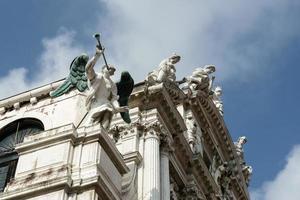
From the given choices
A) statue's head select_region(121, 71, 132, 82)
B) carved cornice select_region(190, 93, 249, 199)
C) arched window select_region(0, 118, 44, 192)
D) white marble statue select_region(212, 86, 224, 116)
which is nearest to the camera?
arched window select_region(0, 118, 44, 192)

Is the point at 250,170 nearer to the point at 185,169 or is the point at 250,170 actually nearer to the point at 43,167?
the point at 185,169

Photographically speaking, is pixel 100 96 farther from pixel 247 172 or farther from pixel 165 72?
pixel 247 172

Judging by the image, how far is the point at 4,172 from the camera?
18656mm

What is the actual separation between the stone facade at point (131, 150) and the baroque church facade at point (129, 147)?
26 mm

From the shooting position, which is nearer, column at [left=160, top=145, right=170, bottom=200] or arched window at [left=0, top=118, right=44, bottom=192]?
arched window at [left=0, top=118, right=44, bottom=192]

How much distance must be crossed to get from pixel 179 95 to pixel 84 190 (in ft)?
37.4

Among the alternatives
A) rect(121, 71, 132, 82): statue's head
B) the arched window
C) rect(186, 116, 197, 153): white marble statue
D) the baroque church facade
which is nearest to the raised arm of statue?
the baroque church facade

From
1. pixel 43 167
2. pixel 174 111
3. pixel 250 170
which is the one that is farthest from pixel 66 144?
pixel 250 170

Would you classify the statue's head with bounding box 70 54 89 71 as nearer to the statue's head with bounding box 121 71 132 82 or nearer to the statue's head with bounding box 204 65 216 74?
the statue's head with bounding box 121 71 132 82

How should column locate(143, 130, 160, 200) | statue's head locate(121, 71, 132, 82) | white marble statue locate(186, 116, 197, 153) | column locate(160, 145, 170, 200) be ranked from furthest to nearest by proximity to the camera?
white marble statue locate(186, 116, 197, 153)
column locate(160, 145, 170, 200)
statue's head locate(121, 71, 132, 82)
column locate(143, 130, 160, 200)

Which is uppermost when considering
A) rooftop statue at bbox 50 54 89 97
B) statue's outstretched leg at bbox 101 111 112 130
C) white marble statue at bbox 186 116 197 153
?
white marble statue at bbox 186 116 197 153

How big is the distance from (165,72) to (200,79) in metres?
4.41

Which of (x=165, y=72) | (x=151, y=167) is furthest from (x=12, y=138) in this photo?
(x=165, y=72)

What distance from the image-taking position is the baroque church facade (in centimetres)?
1490
